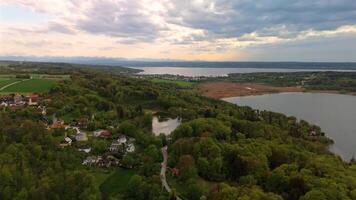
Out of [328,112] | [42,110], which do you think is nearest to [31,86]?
[42,110]

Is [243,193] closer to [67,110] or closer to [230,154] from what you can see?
[230,154]

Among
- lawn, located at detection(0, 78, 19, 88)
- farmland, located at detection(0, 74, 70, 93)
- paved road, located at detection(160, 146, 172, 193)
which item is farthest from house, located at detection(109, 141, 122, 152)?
lawn, located at detection(0, 78, 19, 88)

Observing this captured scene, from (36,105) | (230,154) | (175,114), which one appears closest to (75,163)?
(230,154)

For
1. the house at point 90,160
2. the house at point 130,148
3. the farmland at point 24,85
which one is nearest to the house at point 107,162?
the house at point 90,160

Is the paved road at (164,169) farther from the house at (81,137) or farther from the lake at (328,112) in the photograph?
the lake at (328,112)

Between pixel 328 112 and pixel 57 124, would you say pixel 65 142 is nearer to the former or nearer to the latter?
pixel 57 124
